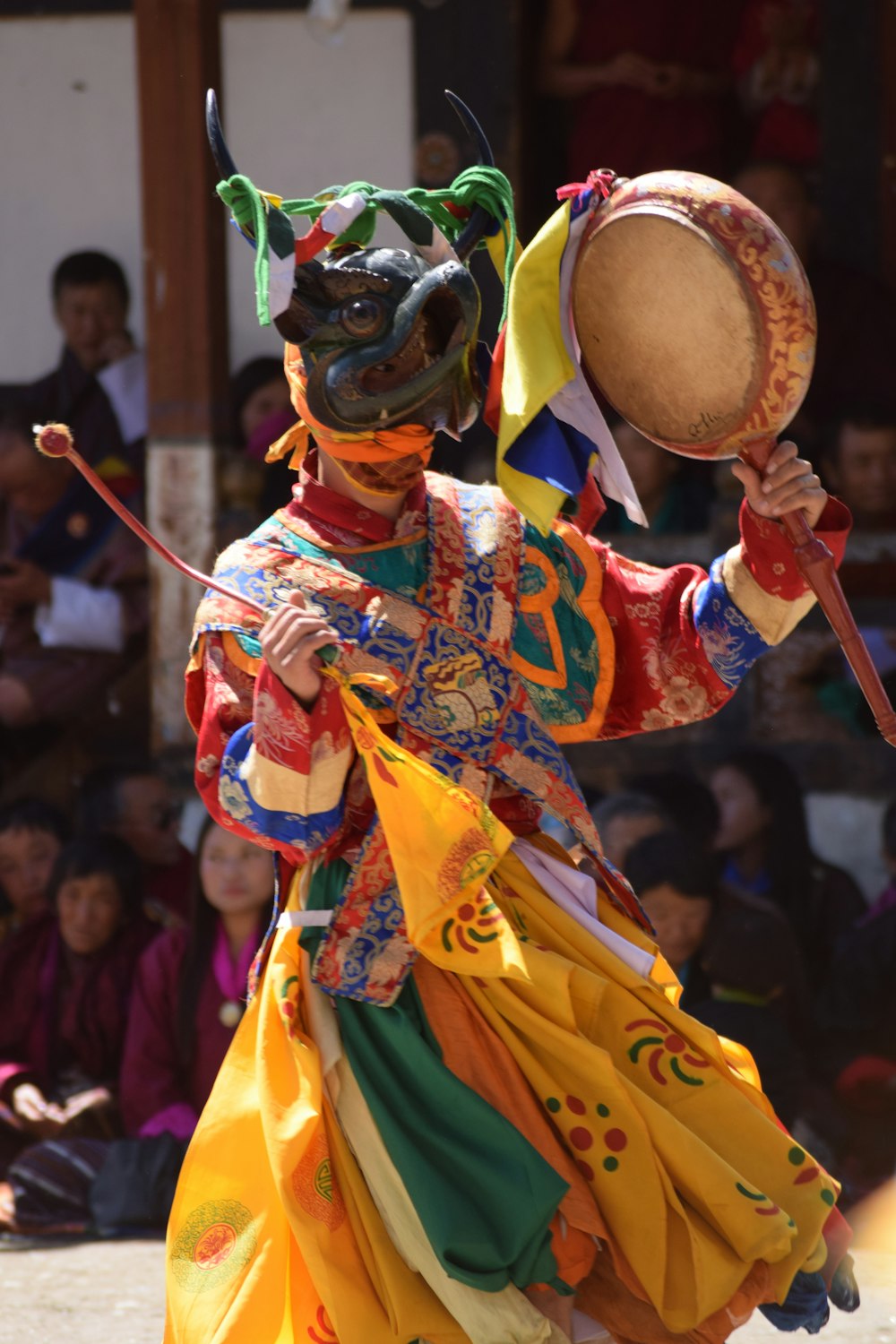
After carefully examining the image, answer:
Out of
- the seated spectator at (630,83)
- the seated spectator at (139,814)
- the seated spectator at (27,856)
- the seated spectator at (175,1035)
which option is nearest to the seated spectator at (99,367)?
the seated spectator at (139,814)

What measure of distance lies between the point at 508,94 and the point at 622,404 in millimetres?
3277

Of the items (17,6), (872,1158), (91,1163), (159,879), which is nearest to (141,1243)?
(91,1163)

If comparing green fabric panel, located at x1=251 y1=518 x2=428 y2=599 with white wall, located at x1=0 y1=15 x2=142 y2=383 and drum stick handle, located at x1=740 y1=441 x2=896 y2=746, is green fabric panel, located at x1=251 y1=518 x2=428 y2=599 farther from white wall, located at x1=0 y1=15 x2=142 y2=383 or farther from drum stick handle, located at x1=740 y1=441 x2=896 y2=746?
white wall, located at x1=0 y1=15 x2=142 y2=383

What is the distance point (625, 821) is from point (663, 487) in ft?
4.09

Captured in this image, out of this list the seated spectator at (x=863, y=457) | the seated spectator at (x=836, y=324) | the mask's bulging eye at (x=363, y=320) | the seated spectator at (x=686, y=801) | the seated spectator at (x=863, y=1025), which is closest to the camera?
the mask's bulging eye at (x=363, y=320)

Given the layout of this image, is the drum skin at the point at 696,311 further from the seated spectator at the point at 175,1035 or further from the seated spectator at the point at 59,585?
the seated spectator at the point at 59,585

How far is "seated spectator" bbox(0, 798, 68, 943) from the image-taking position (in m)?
5.79

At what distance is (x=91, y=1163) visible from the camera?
16.1 feet

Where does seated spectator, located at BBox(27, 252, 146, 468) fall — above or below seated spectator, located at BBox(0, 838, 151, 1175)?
above

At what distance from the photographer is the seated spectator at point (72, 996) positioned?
16.9ft

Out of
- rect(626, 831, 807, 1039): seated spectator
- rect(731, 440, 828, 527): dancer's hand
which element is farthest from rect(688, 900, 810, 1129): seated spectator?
rect(731, 440, 828, 527): dancer's hand

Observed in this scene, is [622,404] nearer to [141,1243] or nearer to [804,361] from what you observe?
[804,361]

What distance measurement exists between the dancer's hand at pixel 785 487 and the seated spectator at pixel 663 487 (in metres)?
3.04

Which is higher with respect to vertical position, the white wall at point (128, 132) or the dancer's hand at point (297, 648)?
the dancer's hand at point (297, 648)
